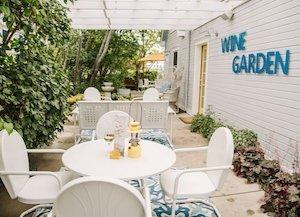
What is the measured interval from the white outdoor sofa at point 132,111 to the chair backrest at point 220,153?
103 inches

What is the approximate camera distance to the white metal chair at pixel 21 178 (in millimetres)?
2400

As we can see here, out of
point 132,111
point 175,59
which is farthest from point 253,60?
point 175,59

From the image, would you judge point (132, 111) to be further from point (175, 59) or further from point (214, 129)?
point (175, 59)

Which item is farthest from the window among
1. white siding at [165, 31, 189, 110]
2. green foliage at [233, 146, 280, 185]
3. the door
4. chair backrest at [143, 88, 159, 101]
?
green foliage at [233, 146, 280, 185]

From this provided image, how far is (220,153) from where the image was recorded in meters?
2.71

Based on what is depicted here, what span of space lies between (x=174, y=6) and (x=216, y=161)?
15.3 ft

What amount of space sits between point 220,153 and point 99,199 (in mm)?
1437

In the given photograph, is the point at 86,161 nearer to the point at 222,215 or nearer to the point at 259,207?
the point at 222,215

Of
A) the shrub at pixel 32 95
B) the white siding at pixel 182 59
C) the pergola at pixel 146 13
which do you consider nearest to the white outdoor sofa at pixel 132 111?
the shrub at pixel 32 95

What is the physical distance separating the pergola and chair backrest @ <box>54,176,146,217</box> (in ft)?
14.8

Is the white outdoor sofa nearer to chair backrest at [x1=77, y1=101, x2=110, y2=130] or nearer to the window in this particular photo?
chair backrest at [x1=77, y1=101, x2=110, y2=130]

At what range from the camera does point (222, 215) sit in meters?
3.26

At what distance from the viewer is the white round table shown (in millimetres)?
2311

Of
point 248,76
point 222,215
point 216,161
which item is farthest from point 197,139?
point 216,161
